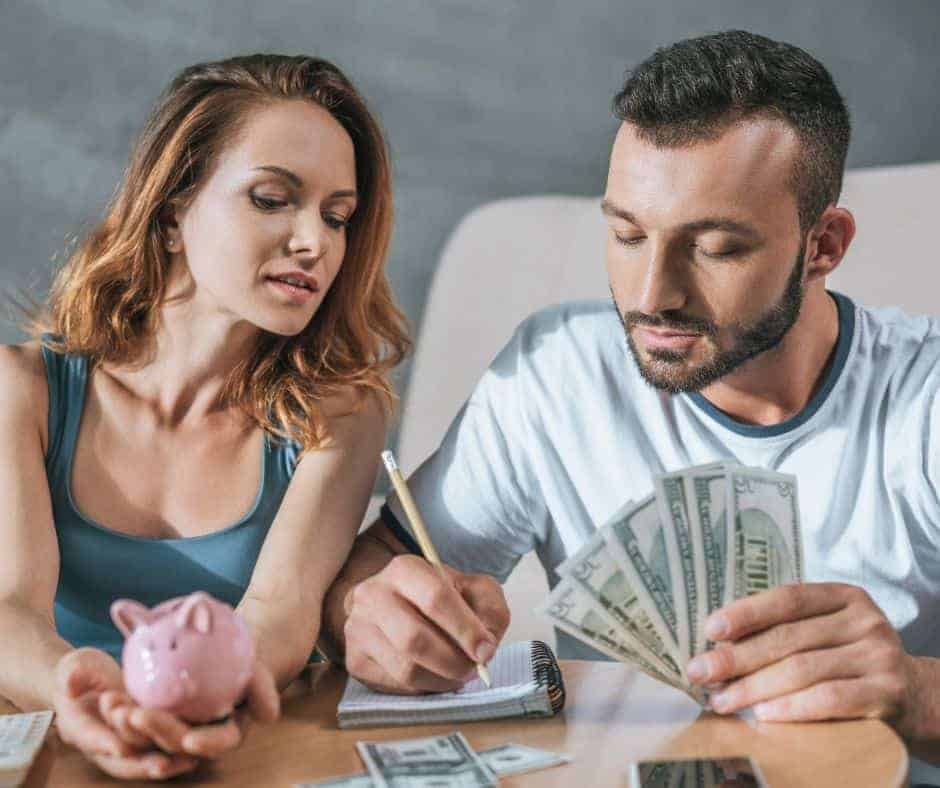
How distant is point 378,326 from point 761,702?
3.38ft

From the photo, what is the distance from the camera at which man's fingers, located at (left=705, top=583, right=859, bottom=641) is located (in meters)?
1.19

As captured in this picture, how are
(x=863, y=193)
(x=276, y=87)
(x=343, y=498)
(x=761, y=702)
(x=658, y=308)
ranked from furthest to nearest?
(x=863, y=193) < (x=276, y=87) < (x=343, y=498) < (x=658, y=308) < (x=761, y=702)

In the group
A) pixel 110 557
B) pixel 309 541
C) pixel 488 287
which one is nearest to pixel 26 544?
pixel 110 557

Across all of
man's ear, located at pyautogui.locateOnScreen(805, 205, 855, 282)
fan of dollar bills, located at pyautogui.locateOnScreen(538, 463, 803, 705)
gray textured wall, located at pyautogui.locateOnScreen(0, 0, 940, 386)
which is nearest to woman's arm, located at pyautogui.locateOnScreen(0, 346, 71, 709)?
fan of dollar bills, located at pyautogui.locateOnScreen(538, 463, 803, 705)

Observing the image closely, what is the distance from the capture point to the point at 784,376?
1697 mm

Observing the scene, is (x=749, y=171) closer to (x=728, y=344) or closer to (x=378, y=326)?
(x=728, y=344)

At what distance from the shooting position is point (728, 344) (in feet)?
5.34

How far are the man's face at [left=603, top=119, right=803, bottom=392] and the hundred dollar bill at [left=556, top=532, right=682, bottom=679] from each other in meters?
0.41

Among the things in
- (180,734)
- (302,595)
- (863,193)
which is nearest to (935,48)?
(863,193)

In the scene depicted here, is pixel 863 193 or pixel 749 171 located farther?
pixel 863 193

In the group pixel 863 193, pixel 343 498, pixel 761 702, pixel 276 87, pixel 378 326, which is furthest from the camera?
pixel 863 193

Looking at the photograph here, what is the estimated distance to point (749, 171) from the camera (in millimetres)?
1572

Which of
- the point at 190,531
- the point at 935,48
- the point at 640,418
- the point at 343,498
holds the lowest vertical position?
the point at 190,531

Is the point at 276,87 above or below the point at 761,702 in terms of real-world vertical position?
above
